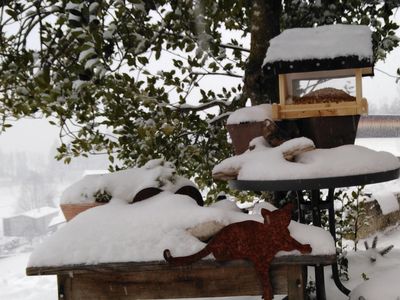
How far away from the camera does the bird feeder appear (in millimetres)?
2312

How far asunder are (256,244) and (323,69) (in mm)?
1194

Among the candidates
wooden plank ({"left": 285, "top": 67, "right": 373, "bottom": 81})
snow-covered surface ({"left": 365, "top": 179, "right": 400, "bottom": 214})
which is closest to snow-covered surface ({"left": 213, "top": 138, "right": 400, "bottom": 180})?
wooden plank ({"left": 285, "top": 67, "right": 373, "bottom": 81})

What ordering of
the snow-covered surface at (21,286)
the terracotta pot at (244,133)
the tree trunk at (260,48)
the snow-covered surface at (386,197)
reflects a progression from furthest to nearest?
the snow-covered surface at (386,197), the snow-covered surface at (21,286), the tree trunk at (260,48), the terracotta pot at (244,133)

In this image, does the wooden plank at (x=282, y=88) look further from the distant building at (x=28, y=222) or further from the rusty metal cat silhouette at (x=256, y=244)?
the distant building at (x=28, y=222)

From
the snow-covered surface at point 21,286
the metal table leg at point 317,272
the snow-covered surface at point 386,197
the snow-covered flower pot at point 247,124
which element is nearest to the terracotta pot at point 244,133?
the snow-covered flower pot at point 247,124

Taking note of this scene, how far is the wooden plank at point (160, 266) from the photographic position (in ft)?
4.88

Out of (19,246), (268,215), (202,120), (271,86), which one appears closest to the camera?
(268,215)

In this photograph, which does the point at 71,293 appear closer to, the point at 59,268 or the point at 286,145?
the point at 59,268

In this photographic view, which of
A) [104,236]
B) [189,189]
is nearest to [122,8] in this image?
[189,189]

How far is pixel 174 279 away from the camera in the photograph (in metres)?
1.59

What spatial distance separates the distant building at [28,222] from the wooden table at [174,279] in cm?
922

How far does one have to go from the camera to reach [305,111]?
2398 millimetres

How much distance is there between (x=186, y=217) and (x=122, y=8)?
56.3 inches

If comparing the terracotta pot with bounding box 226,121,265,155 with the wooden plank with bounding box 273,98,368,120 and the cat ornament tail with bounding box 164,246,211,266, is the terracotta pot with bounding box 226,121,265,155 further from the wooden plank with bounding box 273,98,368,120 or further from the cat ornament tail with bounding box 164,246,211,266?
the cat ornament tail with bounding box 164,246,211,266
